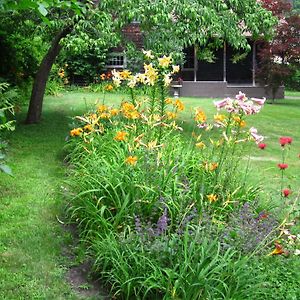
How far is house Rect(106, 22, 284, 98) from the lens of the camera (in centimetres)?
2258

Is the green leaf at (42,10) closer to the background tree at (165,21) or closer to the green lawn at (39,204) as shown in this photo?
the green lawn at (39,204)

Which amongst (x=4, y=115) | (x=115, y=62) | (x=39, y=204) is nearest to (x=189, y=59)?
(x=115, y=62)

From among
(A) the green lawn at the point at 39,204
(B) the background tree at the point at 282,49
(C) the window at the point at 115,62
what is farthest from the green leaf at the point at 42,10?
(C) the window at the point at 115,62

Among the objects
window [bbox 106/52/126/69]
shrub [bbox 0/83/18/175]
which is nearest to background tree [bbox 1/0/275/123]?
shrub [bbox 0/83/18/175]

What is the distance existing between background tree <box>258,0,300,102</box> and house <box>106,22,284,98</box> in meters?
1.39

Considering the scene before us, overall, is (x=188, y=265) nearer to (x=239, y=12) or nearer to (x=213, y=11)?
(x=213, y=11)

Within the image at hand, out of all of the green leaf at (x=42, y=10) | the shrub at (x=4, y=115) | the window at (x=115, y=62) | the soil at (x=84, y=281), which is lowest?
the soil at (x=84, y=281)

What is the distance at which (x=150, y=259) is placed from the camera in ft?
12.1

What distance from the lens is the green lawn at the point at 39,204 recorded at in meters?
3.83

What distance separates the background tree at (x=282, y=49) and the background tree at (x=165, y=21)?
9454 millimetres

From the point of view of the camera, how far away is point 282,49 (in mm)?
19703

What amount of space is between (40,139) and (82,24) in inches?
91.5

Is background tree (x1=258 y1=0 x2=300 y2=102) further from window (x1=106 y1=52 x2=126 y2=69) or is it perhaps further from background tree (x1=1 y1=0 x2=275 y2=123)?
background tree (x1=1 y1=0 x2=275 y2=123)

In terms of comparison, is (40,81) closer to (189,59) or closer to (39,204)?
(39,204)
